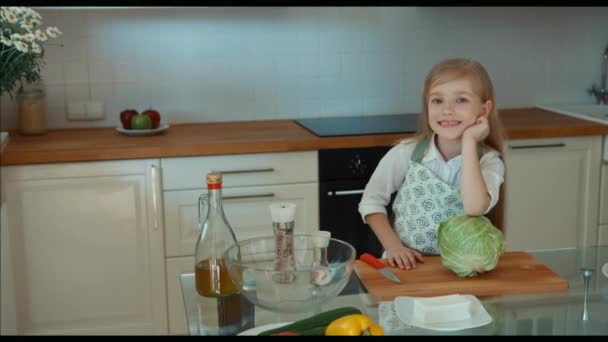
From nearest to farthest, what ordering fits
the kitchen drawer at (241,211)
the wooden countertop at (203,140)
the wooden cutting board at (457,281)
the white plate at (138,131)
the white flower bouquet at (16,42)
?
the wooden cutting board at (457,281), the white flower bouquet at (16,42), the wooden countertop at (203,140), the kitchen drawer at (241,211), the white plate at (138,131)

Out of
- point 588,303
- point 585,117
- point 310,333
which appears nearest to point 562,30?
point 585,117

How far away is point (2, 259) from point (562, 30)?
8.59 ft

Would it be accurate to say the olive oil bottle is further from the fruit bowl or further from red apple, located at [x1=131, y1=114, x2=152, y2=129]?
red apple, located at [x1=131, y1=114, x2=152, y2=129]

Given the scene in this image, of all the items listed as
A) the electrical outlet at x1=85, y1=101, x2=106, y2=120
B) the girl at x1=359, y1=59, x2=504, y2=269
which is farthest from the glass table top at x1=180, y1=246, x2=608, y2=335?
the electrical outlet at x1=85, y1=101, x2=106, y2=120

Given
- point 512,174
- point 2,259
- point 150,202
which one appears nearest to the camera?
point 2,259

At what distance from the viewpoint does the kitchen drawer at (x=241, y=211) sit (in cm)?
285

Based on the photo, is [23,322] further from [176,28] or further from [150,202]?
[176,28]

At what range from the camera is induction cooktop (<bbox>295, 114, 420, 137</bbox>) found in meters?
2.97

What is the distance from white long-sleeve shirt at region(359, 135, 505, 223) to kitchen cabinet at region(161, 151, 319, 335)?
87cm

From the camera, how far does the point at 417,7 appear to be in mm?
3471

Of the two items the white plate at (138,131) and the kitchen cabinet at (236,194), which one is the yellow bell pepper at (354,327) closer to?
the kitchen cabinet at (236,194)

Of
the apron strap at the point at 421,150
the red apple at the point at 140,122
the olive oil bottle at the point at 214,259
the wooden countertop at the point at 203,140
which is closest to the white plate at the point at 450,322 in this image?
the olive oil bottle at the point at 214,259

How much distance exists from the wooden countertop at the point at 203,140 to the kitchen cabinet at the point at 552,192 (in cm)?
6

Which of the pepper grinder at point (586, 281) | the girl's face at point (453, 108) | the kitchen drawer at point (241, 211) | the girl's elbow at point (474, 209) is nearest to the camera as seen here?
the pepper grinder at point (586, 281)
